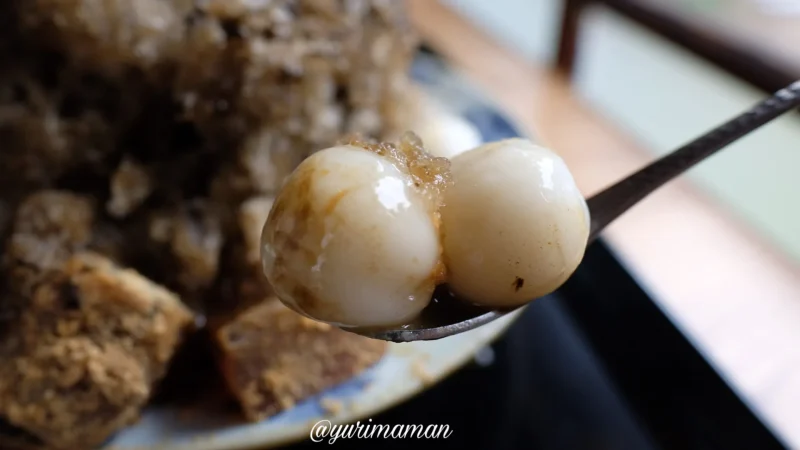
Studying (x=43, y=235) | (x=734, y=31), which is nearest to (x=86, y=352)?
(x=43, y=235)

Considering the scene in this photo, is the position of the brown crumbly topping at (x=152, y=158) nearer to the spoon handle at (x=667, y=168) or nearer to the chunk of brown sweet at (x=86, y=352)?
the chunk of brown sweet at (x=86, y=352)

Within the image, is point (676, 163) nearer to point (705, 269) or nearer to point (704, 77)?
point (705, 269)

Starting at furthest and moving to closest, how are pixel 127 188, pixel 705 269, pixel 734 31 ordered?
pixel 734 31 → pixel 705 269 → pixel 127 188

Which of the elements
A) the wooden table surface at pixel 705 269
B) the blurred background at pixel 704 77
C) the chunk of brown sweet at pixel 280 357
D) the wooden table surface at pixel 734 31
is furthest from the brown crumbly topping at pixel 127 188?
the wooden table surface at pixel 734 31

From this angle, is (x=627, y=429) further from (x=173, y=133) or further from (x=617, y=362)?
(x=173, y=133)

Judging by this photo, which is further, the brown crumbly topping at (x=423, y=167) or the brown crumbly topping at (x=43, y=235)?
the brown crumbly topping at (x=43, y=235)

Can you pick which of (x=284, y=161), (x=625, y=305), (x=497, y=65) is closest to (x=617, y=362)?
(x=625, y=305)
